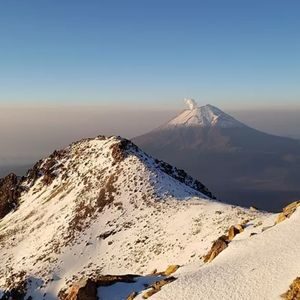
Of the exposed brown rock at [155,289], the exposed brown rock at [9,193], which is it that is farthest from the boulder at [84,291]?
the exposed brown rock at [9,193]

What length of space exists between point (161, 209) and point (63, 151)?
152ft

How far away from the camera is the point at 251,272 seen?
80.5 feet

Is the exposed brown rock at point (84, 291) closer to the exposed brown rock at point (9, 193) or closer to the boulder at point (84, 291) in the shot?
the boulder at point (84, 291)

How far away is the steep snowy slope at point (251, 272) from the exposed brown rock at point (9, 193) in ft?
250

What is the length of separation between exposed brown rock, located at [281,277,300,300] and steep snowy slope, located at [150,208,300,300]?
15 cm

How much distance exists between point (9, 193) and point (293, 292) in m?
90.8

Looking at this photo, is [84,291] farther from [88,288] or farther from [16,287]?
[16,287]

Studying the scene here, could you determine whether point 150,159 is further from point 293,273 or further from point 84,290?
point 293,273

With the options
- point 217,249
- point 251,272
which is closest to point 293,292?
point 251,272

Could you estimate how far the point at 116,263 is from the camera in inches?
2052

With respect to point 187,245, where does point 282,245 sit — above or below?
above

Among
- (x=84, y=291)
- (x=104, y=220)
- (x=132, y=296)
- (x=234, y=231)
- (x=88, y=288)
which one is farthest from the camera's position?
(x=104, y=220)

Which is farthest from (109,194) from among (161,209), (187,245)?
(187,245)

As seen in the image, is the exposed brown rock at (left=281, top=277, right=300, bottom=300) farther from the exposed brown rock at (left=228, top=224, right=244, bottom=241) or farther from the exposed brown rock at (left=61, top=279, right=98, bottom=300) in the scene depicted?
the exposed brown rock at (left=228, top=224, right=244, bottom=241)
